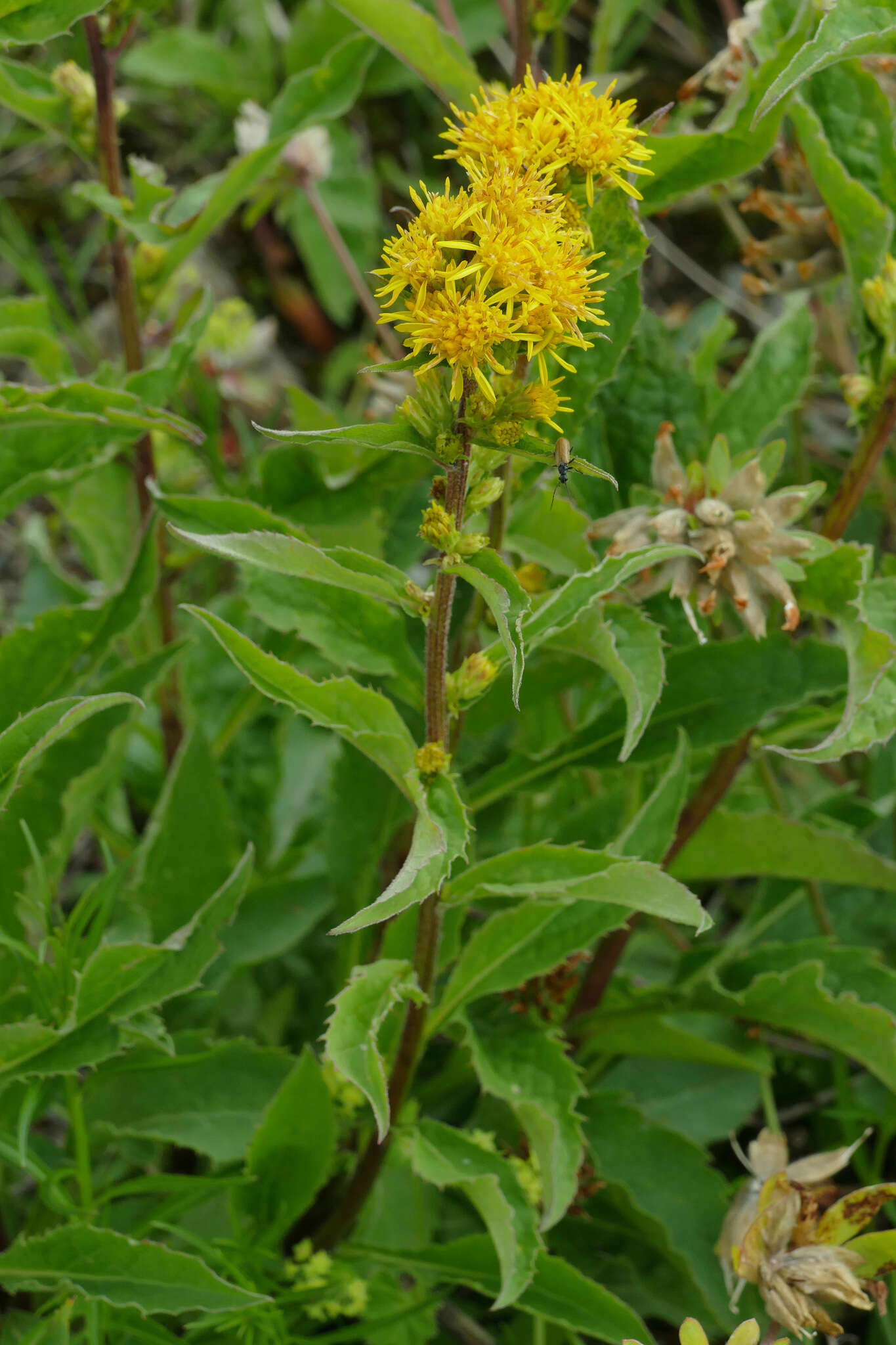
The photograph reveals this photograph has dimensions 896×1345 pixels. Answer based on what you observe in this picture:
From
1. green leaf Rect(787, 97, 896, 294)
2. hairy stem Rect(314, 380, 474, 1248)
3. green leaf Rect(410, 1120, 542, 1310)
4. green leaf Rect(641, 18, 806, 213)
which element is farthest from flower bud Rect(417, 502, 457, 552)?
green leaf Rect(787, 97, 896, 294)

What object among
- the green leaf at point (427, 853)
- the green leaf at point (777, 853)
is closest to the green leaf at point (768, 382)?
the green leaf at point (777, 853)

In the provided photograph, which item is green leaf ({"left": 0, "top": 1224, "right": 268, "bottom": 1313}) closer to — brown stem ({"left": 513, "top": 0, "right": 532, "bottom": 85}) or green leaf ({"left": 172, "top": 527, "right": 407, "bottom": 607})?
green leaf ({"left": 172, "top": 527, "right": 407, "bottom": 607})

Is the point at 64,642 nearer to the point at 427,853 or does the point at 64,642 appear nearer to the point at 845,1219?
the point at 427,853

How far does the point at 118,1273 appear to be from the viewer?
146 centimetres

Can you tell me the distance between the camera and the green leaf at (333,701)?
4.06ft

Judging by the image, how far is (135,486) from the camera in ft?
6.94

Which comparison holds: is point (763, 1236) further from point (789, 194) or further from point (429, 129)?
point (429, 129)

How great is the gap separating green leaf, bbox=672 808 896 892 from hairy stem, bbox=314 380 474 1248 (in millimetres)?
522

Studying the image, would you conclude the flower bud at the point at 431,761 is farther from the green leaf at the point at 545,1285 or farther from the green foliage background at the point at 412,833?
the green leaf at the point at 545,1285

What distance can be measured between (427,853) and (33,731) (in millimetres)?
513

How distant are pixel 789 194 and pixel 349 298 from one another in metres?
1.76

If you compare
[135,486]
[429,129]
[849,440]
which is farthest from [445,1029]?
[429,129]

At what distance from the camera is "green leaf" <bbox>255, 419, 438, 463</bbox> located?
3.37 feet

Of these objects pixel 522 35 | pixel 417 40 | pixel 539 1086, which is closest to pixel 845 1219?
pixel 539 1086
